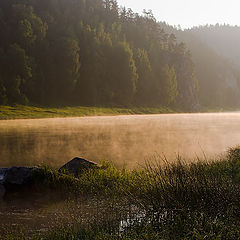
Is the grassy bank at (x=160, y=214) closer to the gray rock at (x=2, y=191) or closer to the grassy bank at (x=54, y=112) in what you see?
the gray rock at (x=2, y=191)

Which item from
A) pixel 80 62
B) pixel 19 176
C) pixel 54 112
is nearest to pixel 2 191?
pixel 19 176

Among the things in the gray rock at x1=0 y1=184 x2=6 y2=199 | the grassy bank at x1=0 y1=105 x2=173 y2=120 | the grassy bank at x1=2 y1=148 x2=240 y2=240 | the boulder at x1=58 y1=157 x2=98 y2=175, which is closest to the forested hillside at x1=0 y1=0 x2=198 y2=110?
the grassy bank at x1=0 y1=105 x2=173 y2=120

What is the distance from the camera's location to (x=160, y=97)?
126m

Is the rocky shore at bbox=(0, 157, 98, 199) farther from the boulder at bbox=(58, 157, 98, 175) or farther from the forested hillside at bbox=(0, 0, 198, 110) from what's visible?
the forested hillside at bbox=(0, 0, 198, 110)

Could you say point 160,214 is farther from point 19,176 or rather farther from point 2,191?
point 19,176

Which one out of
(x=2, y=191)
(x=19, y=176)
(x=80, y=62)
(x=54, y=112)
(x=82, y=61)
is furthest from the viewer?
(x=82, y=61)

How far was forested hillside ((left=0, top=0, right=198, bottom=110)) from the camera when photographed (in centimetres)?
9162

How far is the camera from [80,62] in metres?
111

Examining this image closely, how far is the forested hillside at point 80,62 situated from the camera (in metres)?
91.6

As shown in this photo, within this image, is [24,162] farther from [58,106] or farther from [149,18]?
[149,18]

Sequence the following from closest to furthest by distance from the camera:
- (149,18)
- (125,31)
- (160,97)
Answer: (160,97) < (125,31) < (149,18)

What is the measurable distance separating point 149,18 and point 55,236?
17037 cm

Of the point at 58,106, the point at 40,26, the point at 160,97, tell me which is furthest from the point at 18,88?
the point at 160,97

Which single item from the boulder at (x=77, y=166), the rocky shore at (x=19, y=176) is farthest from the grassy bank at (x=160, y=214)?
the boulder at (x=77, y=166)
